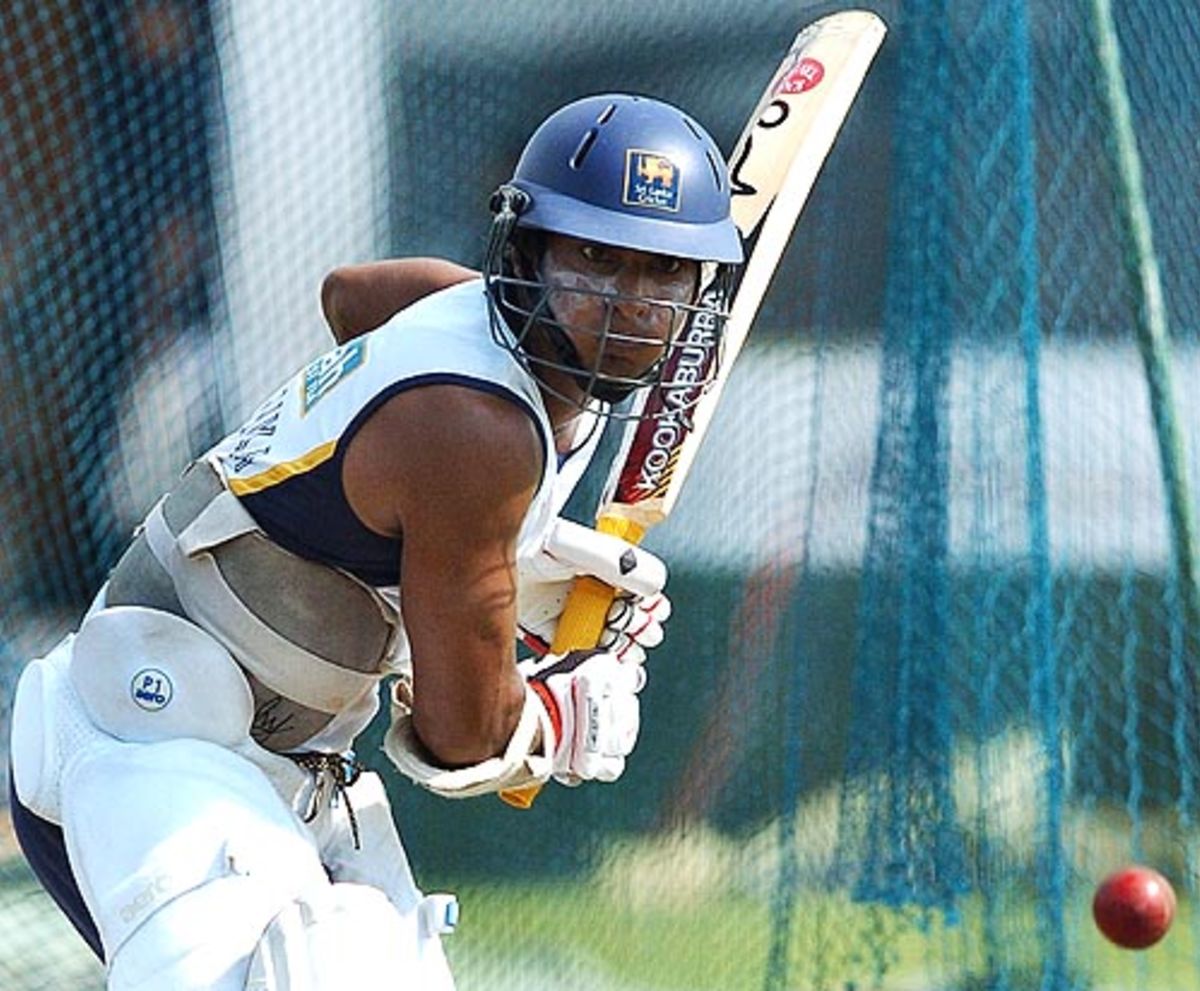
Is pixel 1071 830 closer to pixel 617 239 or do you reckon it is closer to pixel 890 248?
pixel 890 248

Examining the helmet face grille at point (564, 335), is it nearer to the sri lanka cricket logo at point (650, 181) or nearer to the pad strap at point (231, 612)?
the sri lanka cricket logo at point (650, 181)

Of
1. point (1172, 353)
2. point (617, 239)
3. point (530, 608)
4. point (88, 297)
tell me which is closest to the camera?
point (617, 239)

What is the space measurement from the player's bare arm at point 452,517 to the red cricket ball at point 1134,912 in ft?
6.29

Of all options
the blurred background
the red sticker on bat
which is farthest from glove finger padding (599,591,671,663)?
the blurred background

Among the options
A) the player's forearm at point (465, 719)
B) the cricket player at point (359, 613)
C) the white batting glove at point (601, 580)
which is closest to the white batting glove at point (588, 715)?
the cricket player at point (359, 613)

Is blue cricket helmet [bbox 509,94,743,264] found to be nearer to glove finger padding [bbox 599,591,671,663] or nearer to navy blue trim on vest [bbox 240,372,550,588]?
navy blue trim on vest [bbox 240,372,550,588]

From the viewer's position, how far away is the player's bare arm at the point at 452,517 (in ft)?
7.55

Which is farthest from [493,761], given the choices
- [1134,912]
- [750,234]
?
[1134,912]

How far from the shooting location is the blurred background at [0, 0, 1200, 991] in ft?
13.3

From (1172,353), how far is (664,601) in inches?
63.1

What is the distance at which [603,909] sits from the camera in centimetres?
425

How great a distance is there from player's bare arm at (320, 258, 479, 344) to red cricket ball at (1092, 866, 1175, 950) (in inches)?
68.8

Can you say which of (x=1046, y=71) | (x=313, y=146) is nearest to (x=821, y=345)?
(x=1046, y=71)

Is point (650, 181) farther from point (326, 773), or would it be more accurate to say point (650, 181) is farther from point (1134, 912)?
point (1134, 912)
